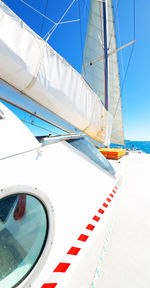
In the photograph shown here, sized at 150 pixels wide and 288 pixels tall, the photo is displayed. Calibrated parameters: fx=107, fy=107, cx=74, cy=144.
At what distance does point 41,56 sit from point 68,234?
2308mm

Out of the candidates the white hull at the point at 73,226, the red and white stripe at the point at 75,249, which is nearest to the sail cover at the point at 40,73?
the white hull at the point at 73,226

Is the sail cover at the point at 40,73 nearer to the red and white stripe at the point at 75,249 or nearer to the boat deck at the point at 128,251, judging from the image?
the red and white stripe at the point at 75,249

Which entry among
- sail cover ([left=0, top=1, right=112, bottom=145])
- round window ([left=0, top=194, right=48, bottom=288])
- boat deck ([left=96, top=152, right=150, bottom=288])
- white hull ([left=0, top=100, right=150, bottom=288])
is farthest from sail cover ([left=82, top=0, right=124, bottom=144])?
round window ([left=0, top=194, right=48, bottom=288])

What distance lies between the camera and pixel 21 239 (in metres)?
0.94

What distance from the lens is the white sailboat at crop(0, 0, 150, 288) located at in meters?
0.80

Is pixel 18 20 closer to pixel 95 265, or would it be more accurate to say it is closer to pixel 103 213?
pixel 103 213

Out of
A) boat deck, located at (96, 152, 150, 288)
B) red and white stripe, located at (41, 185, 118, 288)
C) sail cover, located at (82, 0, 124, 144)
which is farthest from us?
sail cover, located at (82, 0, 124, 144)

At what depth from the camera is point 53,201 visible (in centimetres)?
95

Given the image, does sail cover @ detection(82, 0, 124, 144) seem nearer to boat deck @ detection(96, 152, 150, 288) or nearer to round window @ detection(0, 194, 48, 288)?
boat deck @ detection(96, 152, 150, 288)

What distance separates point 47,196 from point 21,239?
0.47 meters

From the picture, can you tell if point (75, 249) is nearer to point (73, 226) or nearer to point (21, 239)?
point (73, 226)

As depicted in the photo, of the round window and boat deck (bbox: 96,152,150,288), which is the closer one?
the round window

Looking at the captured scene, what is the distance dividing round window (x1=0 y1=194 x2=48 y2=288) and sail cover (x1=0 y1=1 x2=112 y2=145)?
153 cm

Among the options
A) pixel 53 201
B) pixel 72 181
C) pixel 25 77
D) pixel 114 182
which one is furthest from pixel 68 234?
pixel 25 77
